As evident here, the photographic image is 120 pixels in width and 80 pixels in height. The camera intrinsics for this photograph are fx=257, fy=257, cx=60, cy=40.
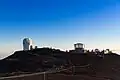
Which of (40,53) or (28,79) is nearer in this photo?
(28,79)

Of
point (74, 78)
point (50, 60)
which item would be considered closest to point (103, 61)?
point (50, 60)

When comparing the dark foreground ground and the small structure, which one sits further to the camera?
the small structure

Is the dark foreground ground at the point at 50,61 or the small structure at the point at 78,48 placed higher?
the small structure at the point at 78,48

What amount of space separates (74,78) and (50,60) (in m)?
18.4

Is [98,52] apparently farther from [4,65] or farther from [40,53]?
[4,65]

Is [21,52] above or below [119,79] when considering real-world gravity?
above

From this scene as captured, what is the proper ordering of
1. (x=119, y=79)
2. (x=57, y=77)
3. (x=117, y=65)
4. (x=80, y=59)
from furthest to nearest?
1. (x=80, y=59)
2. (x=117, y=65)
3. (x=119, y=79)
4. (x=57, y=77)

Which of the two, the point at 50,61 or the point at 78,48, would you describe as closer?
the point at 50,61

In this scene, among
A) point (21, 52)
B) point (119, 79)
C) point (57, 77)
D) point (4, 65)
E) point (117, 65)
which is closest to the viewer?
point (57, 77)

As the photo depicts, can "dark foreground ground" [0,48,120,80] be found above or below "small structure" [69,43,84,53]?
below

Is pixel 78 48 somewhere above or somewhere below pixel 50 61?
above

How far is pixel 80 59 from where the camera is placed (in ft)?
102

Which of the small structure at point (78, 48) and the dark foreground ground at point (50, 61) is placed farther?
the small structure at point (78, 48)

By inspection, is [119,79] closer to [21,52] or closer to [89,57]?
[89,57]
